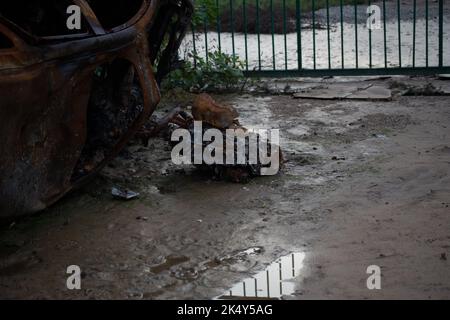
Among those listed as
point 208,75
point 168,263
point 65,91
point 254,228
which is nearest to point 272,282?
point 168,263

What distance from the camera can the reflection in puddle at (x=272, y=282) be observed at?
390 centimetres

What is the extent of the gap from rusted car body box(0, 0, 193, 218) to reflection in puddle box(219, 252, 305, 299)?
4.58ft

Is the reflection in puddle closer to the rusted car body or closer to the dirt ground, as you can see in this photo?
the dirt ground

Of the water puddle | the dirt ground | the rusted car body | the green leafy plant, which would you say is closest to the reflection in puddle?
the dirt ground

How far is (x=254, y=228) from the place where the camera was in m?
4.80

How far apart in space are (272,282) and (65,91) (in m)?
1.67

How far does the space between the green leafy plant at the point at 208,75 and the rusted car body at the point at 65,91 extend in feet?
10.3

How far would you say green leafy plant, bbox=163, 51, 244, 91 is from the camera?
9.22 m

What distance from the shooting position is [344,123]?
7.63 meters

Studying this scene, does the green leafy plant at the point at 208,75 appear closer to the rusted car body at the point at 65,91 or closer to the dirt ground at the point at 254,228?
the dirt ground at the point at 254,228

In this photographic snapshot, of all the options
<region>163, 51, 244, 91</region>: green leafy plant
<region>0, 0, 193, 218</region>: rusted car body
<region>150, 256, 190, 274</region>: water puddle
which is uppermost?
<region>0, 0, 193, 218</region>: rusted car body
